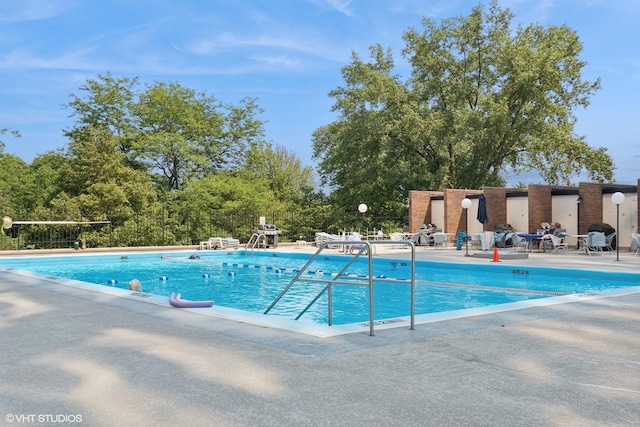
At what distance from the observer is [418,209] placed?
25672mm

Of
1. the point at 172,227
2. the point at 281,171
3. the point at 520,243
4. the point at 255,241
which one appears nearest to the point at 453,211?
the point at 520,243

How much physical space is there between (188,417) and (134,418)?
0.31 m

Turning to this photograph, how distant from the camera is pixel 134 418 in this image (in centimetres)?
314

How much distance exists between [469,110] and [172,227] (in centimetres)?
1730

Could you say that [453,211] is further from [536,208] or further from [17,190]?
[17,190]

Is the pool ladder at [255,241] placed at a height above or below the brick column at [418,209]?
below

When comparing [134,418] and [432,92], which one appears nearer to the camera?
[134,418]

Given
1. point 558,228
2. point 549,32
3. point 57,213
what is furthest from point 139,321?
point 549,32

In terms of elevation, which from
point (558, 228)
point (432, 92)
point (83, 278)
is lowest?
point (83, 278)

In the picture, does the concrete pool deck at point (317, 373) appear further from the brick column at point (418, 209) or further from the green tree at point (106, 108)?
the green tree at point (106, 108)

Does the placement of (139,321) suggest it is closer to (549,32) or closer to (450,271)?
(450,271)

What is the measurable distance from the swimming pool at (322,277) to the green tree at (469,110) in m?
14.4

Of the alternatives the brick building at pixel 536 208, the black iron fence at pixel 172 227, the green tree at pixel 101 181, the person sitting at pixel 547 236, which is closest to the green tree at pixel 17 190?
the green tree at pixel 101 181

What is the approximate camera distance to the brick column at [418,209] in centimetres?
2547
